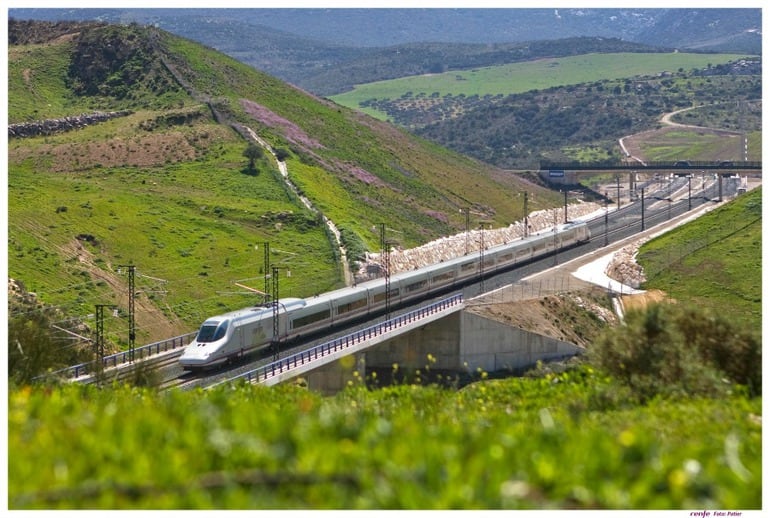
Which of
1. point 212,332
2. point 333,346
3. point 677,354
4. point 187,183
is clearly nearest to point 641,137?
point 187,183

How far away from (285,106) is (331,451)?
113 metres

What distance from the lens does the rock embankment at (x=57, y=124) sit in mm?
100125

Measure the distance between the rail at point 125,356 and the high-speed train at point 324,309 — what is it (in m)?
2.36

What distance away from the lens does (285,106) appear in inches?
4926

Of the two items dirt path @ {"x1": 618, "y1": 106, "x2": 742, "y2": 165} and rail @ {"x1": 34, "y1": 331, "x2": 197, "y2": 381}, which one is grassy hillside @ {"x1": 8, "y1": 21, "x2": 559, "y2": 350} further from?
dirt path @ {"x1": 618, "y1": 106, "x2": 742, "y2": 165}

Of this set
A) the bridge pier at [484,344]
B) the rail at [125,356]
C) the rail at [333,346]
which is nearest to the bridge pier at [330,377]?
the rail at [333,346]

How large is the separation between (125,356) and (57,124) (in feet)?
195

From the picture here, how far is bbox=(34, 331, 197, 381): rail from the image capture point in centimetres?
4077

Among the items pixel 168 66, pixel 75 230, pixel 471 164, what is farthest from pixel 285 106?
pixel 75 230

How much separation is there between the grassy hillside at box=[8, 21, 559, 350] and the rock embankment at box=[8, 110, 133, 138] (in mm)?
1203

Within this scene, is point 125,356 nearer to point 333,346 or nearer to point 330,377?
point 330,377

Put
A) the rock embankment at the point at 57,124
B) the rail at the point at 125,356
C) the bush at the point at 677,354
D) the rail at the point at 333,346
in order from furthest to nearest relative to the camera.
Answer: the rock embankment at the point at 57,124, the rail at the point at 333,346, the rail at the point at 125,356, the bush at the point at 677,354

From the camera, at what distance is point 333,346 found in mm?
49781
